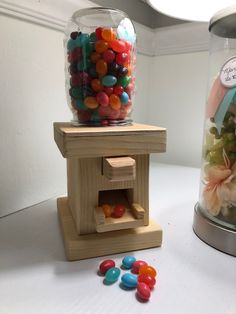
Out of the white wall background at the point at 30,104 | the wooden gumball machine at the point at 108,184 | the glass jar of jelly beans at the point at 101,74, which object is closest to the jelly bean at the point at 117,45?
the glass jar of jelly beans at the point at 101,74

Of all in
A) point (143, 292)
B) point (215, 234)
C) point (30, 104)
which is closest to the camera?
point (143, 292)

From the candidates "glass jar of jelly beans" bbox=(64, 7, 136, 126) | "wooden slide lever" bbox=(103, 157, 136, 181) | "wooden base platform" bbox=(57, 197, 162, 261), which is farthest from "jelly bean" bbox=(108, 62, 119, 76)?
"wooden base platform" bbox=(57, 197, 162, 261)

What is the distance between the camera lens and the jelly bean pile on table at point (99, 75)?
379 mm

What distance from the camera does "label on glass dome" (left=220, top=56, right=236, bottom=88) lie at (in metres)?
0.37

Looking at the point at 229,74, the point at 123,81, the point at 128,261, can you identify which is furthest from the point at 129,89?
the point at 128,261

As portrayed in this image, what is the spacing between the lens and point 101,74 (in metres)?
0.38

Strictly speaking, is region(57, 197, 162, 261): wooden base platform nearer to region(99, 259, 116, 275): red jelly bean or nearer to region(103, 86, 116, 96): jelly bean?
region(99, 259, 116, 275): red jelly bean

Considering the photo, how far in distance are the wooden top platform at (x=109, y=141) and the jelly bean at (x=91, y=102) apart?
0.05 meters

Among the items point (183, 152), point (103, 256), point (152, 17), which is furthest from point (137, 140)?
point (152, 17)

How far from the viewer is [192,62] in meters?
0.89

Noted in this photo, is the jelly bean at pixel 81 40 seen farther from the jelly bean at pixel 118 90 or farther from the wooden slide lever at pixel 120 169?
the wooden slide lever at pixel 120 169

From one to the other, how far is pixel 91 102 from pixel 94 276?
0.79 feet

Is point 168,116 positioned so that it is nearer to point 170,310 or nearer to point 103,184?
point 103,184

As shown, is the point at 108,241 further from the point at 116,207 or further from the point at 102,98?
the point at 102,98
